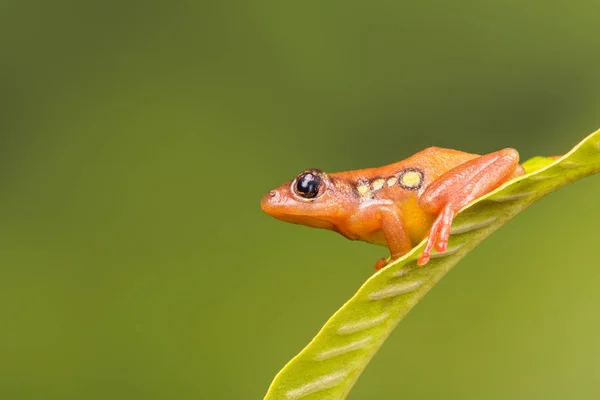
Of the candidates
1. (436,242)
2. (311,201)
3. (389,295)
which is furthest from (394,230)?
(389,295)

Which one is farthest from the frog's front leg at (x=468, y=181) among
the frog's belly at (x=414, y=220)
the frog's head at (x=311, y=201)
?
the frog's head at (x=311, y=201)

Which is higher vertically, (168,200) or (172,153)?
(172,153)

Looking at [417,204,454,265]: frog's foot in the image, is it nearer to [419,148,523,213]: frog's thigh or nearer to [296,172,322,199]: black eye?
[419,148,523,213]: frog's thigh

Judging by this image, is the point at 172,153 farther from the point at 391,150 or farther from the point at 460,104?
the point at 460,104

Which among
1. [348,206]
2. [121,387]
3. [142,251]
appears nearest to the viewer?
[348,206]

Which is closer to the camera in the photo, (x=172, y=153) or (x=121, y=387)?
(x=121, y=387)

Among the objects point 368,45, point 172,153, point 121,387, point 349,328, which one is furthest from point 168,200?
point 349,328
